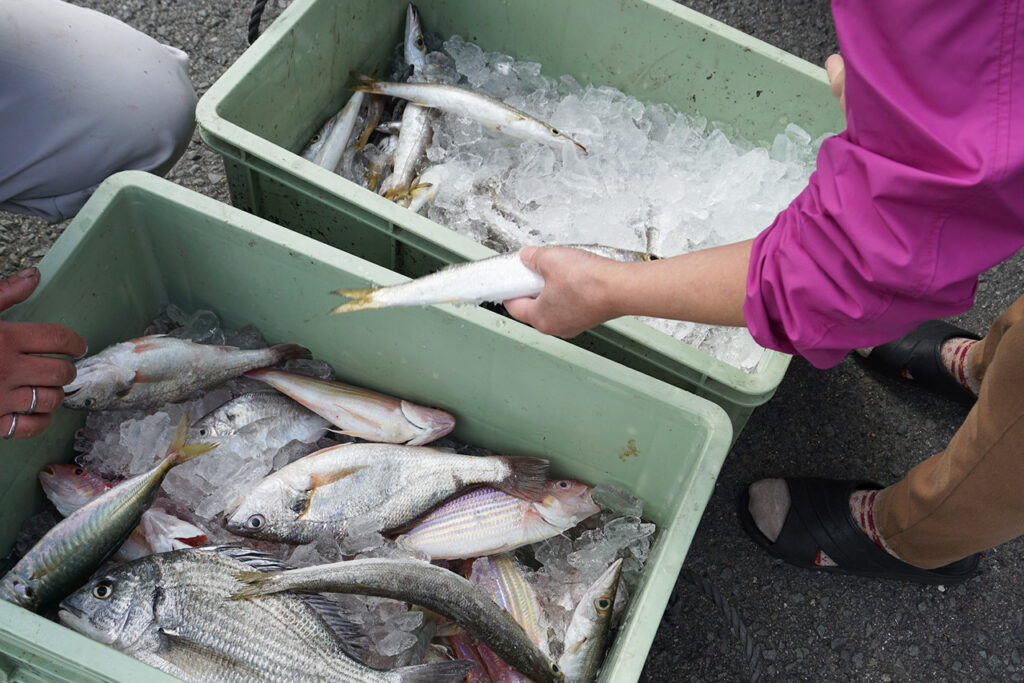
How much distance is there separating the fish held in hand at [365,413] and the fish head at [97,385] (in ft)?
1.10

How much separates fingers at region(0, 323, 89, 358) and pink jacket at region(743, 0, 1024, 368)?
A: 1482mm

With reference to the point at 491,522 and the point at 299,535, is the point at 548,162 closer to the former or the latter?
the point at 491,522

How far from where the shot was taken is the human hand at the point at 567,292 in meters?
1.60

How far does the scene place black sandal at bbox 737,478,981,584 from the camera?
2.53 meters

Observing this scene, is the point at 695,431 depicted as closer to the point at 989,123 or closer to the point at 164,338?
the point at 989,123

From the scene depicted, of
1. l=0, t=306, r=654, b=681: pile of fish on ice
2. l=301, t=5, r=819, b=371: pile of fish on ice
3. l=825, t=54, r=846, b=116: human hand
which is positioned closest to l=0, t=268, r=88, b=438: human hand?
l=0, t=306, r=654, b=681: pile of fish on ice

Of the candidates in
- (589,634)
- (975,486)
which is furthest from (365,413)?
(975,486)

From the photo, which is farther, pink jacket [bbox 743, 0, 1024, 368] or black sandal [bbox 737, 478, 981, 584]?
black sandal [bbox 737, 478, 981, 584]

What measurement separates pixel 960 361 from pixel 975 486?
115 cm

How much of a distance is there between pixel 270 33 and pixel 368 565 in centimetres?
164

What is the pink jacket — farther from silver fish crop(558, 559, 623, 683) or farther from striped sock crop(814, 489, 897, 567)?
striped sock crop(814, 489, 897, 567)

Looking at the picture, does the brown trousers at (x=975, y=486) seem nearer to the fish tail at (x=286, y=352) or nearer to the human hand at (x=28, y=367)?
the fish tail at (x=286, y=352)

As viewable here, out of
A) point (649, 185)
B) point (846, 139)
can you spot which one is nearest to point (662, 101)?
point (649, 185)

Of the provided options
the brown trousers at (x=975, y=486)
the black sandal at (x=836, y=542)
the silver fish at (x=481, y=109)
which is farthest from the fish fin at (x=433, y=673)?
the silver fish at (x=481, y=109)
